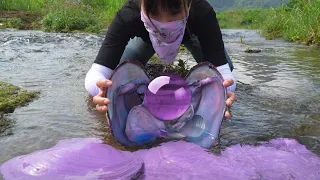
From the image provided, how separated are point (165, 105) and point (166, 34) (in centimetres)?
42

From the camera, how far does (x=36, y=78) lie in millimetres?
3402

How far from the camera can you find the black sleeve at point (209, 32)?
210cm

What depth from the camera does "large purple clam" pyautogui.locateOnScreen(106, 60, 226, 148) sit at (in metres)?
1.87

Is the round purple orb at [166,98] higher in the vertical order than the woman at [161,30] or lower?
lower

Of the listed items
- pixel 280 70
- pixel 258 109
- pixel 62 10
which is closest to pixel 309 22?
pixel 280 70

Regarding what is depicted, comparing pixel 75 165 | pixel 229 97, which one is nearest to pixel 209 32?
pixel 229 97

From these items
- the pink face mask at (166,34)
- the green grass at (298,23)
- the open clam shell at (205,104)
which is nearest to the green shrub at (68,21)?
the green grass at (298,23)

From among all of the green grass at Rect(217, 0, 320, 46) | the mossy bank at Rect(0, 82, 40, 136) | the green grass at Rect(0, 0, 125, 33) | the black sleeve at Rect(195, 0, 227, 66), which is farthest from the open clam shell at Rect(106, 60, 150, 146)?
the green grass at Rect(0, 0, 125, 33)

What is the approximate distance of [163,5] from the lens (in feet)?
6.15

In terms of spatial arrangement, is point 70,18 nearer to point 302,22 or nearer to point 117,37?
point 302,22

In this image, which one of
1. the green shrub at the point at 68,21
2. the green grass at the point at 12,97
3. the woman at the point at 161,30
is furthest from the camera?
the green shrub at the point at 68,21

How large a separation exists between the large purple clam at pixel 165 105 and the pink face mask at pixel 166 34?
20 cm

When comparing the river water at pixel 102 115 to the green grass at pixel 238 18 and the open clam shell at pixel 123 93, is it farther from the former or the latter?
the green grass at pixel 238 18

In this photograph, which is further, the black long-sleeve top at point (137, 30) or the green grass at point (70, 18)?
the green grass at point (70, 18)
